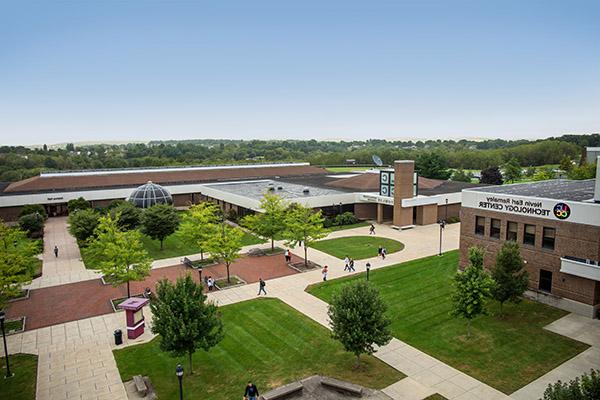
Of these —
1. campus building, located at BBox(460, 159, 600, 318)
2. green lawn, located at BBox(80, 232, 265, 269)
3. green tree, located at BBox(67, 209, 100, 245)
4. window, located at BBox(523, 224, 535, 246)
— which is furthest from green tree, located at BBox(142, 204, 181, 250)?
window, located at BBox(523, 224, 535, 246)

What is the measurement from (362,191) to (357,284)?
45.5 m

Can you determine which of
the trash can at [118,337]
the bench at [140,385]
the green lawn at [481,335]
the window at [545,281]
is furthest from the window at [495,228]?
the trash can at [118,337]

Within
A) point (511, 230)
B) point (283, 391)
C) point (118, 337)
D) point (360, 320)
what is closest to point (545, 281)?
point (511, 230)

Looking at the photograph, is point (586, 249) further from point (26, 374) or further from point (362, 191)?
point (362, 191)

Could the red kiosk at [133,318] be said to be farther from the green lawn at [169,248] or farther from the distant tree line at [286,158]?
the distant tree line at [286,158]

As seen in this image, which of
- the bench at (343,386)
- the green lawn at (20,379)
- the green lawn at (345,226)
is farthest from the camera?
the green lawn at (345,226)

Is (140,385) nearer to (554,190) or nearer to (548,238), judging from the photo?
(548,238)

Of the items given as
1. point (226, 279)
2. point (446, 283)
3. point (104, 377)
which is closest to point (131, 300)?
point (104, 377)

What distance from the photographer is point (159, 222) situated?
154 feet

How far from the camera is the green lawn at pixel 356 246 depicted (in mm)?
44656

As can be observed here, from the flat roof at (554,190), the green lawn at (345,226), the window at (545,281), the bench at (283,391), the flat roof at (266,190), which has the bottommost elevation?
the green lawn at (345,226)

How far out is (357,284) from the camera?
2170cm

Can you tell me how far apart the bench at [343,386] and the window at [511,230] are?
757 inches

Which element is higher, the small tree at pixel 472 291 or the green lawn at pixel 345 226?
the small tree at pixel 472 291
